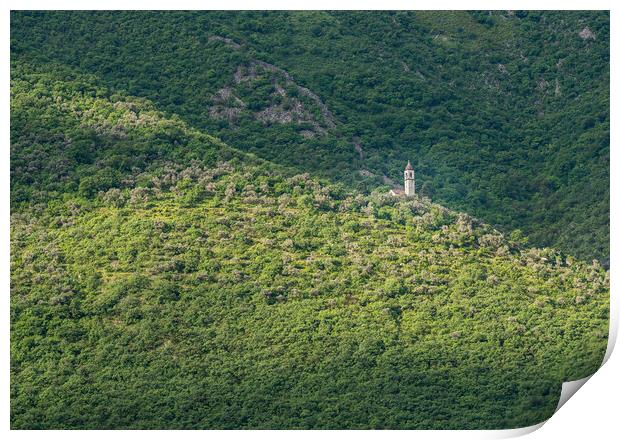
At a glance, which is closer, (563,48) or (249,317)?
(249,317)

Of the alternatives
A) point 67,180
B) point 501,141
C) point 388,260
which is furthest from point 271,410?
point 501,141

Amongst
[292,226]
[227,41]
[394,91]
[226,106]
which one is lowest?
[292,226]

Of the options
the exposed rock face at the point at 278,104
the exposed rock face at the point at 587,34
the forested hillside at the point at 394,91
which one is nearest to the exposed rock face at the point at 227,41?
the forested hillside at the point at 394,91

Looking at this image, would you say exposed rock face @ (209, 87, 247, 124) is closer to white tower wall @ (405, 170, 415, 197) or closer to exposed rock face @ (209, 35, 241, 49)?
exposed rock face @ (209, 35, 241, 49)

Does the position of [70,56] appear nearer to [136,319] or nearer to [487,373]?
A: [136,319]

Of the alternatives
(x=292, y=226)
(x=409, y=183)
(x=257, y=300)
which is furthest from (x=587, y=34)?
(x=257, y=300)

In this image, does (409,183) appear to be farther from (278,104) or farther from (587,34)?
(587,34)

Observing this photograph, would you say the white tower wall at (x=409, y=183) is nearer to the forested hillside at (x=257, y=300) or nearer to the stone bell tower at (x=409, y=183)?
the stone bell tower at (x=409, y=183)
